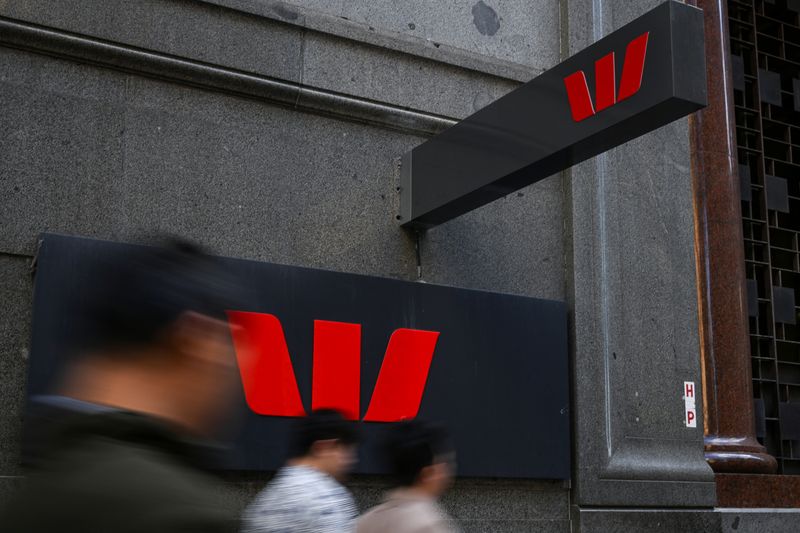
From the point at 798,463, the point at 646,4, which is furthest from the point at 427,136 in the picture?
the point at 798,463

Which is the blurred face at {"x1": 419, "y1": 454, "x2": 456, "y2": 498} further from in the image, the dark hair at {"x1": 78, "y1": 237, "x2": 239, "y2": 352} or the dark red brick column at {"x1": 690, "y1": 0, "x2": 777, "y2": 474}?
the dark red brick column at {"x1": 690, "y1": 0, "x2": 777, "y2": 474}

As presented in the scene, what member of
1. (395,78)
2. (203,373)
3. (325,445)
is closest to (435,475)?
(325,445)

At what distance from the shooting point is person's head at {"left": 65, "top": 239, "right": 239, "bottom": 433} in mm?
1307

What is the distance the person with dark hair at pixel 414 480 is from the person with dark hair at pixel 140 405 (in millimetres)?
2406

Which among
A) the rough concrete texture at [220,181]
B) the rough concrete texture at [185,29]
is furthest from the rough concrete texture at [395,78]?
the rough concrete texture at [220,181]

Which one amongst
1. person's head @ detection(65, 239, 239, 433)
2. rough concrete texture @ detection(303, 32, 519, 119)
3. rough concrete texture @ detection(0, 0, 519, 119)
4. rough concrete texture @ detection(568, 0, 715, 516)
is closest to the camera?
person's head @ detection(65, 239, 239, 433)

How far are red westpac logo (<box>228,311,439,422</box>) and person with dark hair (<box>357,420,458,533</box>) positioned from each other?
1.40 m

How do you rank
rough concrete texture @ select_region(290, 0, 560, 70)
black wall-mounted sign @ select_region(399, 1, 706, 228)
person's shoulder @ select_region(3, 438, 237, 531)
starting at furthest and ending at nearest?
rough concrete texture @ select_region(290, 0, 560, 70), black wall-mounted sign @ select_region(399, 1, 706, 228), person's shoulder @ select_region(3, 438, 237, 531)

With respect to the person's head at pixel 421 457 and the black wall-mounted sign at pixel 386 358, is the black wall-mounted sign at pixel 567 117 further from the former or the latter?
the person's head at pixel 421 457

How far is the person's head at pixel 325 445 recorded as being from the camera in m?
3.96

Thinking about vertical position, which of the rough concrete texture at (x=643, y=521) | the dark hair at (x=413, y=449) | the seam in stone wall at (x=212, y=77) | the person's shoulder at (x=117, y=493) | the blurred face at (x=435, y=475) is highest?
the seam in stone wall at (x=212, y=77)

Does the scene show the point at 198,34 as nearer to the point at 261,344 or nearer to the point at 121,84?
the point at 121,84

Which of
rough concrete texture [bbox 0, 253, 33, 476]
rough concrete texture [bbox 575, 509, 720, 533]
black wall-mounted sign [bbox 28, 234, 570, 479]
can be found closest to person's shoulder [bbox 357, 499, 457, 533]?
black wall-mounted sign [bbox 28, 234, 570, 479]

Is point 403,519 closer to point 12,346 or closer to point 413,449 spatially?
point 413,449
